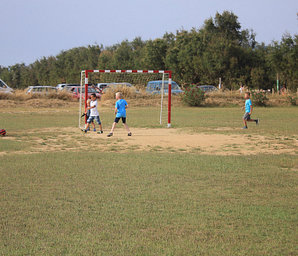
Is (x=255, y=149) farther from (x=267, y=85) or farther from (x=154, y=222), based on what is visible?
(x=267, y=85)

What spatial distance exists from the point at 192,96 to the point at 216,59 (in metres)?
18.3

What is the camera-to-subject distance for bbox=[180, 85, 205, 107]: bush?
102ft

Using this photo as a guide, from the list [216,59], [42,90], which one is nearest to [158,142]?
[42,90]

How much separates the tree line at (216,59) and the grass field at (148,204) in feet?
95.0

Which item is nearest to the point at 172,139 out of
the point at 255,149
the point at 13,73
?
the point at 255,149

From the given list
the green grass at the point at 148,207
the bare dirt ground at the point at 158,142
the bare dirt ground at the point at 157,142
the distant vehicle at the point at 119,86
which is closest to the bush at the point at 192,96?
the distant vehicle at the point at 119,86

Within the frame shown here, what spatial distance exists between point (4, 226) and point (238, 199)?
3175 mm

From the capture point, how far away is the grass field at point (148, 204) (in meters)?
3.94

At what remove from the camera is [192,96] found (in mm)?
31078

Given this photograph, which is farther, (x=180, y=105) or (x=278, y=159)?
(x=180, y=105)

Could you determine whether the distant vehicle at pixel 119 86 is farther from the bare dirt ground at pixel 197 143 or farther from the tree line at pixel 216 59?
the bare dirt ground at pixel 197 143

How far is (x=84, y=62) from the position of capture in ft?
240

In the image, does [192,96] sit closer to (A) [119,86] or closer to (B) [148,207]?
(A) [119,86]

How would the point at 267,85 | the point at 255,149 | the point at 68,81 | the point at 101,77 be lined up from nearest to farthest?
the point at 255,149 < the point at 101,77 < the point at 267,85 < the point at 68,81
